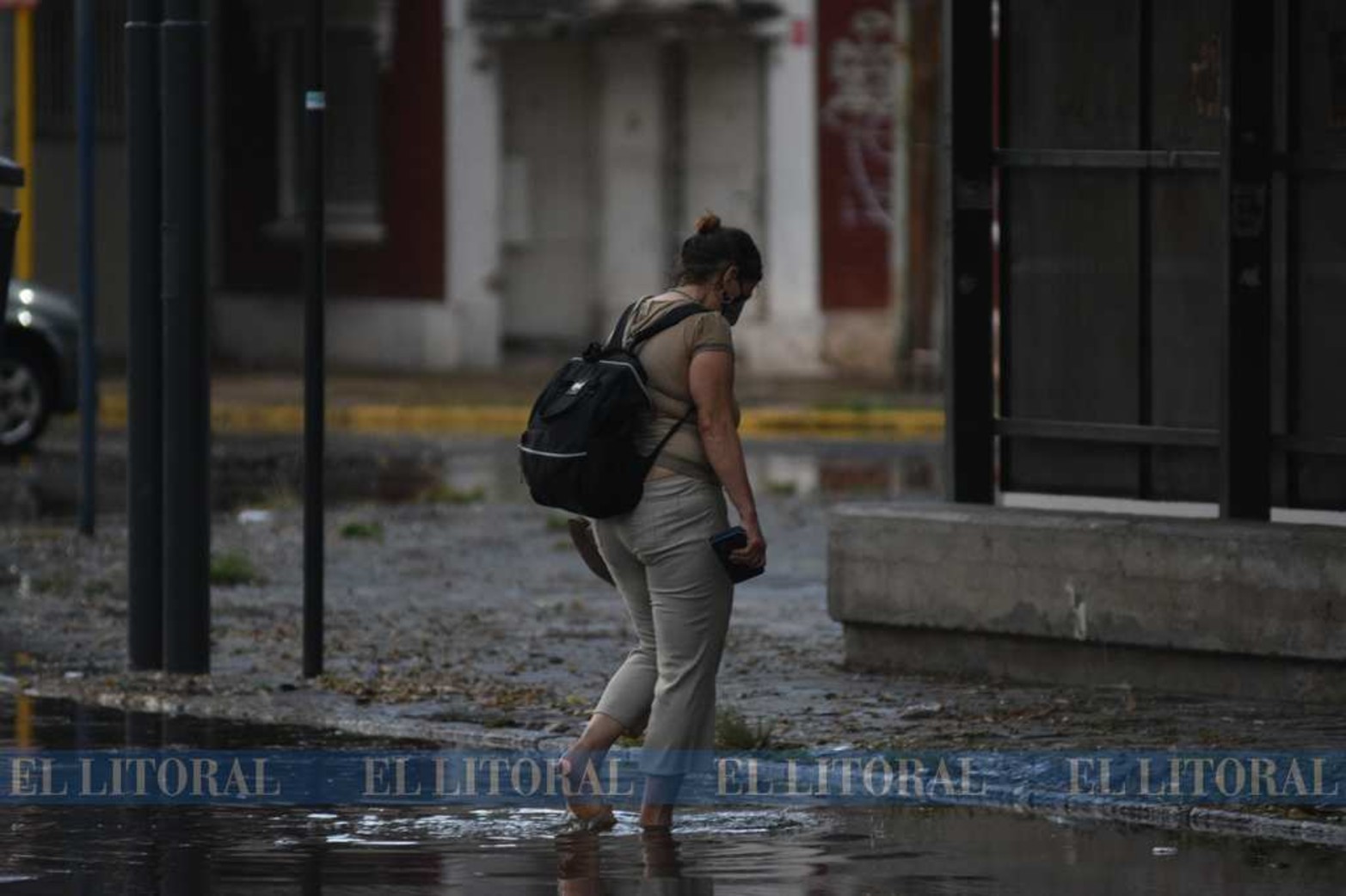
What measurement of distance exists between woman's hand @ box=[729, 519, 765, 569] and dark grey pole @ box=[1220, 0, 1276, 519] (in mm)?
3047

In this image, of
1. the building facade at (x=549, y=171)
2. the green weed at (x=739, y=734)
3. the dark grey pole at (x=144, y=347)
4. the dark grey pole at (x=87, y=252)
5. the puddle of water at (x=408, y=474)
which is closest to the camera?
the green weed at (x=739, y=734)

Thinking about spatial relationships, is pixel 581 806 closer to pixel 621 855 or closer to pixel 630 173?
pixel 621 855

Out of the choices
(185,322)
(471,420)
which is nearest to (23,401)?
(471,420)

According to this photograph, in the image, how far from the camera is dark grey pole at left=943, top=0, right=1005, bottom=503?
12539 mm

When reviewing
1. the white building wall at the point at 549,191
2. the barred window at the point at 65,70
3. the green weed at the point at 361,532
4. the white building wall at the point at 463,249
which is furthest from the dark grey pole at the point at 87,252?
the barred window at the point at 65,70

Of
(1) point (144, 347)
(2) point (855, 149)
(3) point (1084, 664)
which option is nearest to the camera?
(3) point (1084, 664)

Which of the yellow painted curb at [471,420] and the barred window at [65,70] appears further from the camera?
the barred window at [65,70]

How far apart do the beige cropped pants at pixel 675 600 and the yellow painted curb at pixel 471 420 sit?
52.8 feet

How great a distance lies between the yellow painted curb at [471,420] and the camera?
25859 mm

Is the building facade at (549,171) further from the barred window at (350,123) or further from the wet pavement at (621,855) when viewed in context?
the wet pavement at (621,855)

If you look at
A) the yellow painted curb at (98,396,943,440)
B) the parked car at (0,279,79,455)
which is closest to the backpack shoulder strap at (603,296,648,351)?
the parked car at (0,279,79,455)

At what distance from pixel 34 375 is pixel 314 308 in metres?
11.1

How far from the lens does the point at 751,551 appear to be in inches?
364

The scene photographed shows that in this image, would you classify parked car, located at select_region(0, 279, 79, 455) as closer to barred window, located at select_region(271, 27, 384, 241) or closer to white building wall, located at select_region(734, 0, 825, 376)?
barred window, located at select_region(271, 27, 384, 241)
